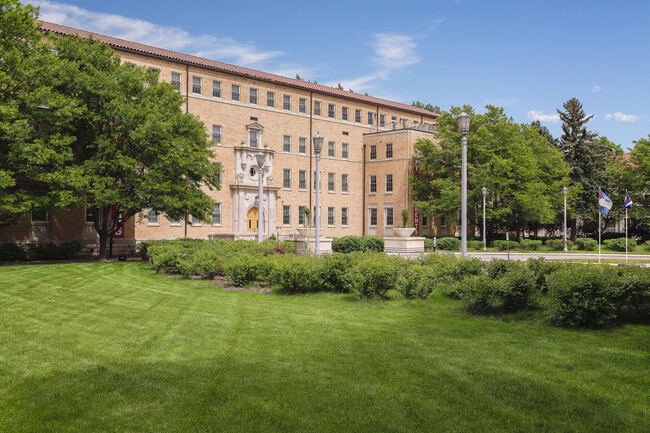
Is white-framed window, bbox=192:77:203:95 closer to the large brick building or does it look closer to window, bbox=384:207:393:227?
the large brick building

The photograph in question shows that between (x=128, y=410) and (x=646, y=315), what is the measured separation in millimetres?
9045

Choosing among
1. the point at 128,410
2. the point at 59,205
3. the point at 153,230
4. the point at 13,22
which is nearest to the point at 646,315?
the point at 128,410

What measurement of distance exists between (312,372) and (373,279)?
6000mm

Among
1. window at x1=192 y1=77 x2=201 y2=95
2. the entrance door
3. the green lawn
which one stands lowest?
the green lawn

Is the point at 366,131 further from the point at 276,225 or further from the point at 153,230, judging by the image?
the point at 153,230

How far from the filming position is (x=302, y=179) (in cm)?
4959

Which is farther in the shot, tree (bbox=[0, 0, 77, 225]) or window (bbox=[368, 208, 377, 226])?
window (bbox=[368, 208, 377, 226])

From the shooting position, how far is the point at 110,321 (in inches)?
386

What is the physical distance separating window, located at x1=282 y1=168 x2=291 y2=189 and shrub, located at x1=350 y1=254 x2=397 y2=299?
35807mm

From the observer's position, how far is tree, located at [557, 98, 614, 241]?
53969 mm

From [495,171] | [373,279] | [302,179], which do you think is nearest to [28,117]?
[373,279]

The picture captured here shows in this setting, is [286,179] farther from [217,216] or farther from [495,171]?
[495,171]

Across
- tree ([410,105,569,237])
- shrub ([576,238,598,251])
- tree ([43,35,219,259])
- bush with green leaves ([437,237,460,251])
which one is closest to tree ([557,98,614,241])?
tree ([410,105,569,237])

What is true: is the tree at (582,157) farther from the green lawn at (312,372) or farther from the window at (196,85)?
the green lawn at (312,372)
